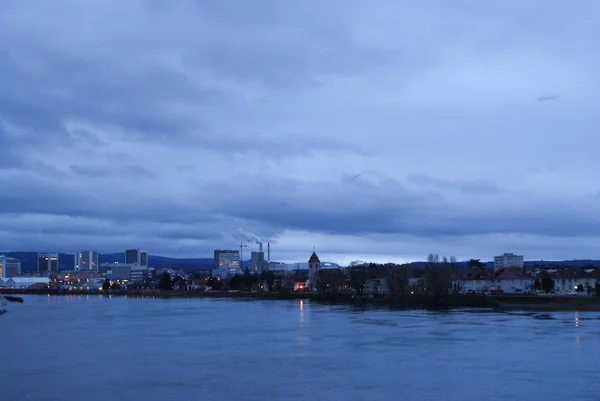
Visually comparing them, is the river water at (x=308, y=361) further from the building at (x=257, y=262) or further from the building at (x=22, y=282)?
the building at (x=22, y=282)

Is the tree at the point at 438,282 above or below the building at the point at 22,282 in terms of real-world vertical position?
above

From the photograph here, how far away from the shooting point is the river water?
17.1 m

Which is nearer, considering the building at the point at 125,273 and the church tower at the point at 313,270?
the church tower at the point at 313,270

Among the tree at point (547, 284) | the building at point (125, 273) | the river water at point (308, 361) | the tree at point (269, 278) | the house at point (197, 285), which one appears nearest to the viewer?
the river water at point (308, 361)

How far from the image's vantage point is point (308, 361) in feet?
72.9

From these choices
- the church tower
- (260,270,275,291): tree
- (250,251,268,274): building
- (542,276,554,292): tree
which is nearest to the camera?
(542,276,554,292): tree

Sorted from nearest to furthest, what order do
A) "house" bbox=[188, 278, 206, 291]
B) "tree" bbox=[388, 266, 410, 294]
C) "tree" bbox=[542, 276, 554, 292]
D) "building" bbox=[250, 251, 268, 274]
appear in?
1. "tree" bbox=[542, 276, 554, 292]
2. "tree" bbox=[388, 266, 410, 294]
3. "house" bbox=[188, 278, 206, 291]
4. "building" bbox=[250, 251, 268, 274]

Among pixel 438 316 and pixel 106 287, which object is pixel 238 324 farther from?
pixel 106 287

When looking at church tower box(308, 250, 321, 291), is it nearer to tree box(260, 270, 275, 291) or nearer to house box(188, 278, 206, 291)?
tree box(260, 270, 275, 291)

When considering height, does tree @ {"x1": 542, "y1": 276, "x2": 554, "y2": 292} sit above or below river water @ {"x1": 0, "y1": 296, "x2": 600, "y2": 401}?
above

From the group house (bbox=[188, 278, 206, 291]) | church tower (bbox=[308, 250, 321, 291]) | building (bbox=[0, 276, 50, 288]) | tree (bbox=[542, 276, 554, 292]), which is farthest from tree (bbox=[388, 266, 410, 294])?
building (bbox=[0, 276, 50, 288])

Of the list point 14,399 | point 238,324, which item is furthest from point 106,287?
point 14,399

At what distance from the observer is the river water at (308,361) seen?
17.1 metres

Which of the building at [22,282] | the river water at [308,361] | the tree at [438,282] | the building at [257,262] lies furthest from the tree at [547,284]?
the building at [22,282]
